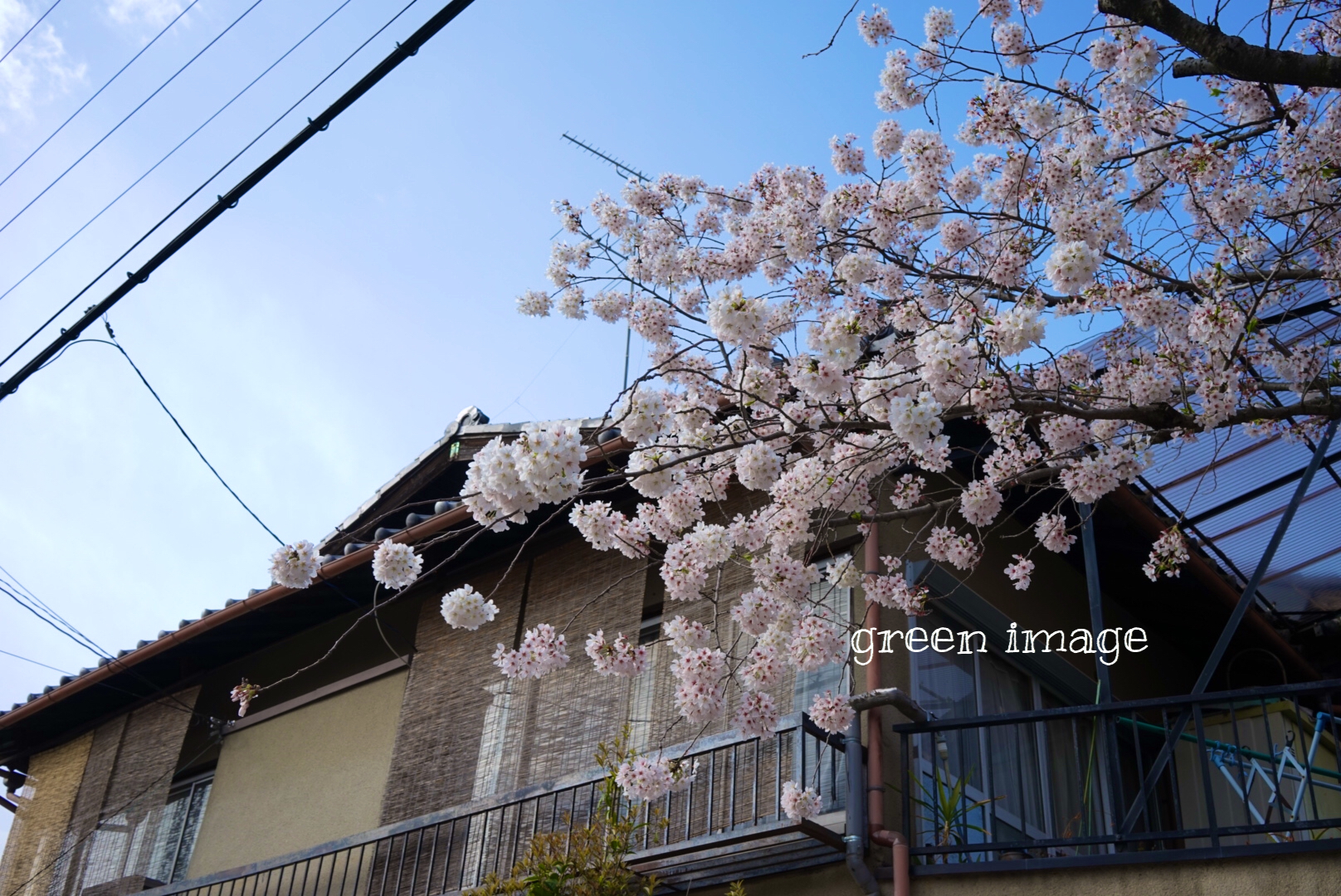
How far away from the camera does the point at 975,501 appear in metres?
4.92

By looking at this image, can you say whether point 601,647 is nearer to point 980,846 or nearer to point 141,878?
point 980,846

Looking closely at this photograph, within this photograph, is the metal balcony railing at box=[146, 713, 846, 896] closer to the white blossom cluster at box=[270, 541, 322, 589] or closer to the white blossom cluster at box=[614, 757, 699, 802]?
the white blossom cluster at box=[614, 757, 699, 802]

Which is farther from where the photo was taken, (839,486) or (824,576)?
(824,576)

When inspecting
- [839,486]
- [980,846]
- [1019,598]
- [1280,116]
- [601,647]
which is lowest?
[980,846]

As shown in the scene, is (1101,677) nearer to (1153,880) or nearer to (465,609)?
(1153,880)

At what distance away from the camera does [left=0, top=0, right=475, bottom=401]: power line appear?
4.53 m

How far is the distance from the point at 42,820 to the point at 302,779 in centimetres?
277

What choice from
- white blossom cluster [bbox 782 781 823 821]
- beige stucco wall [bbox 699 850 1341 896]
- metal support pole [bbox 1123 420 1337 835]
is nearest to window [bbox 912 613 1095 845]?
beige stucco wall [bbox 699 850 1341 896]

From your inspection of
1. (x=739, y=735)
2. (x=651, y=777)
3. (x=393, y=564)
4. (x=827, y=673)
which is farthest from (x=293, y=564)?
(x=827, y=673)

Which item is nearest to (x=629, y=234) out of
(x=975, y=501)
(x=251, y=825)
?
(x=975, y=501)

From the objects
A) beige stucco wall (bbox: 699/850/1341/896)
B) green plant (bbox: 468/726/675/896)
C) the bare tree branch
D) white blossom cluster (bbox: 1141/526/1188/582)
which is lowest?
beige stucco wall (bbox: 699/850/1341/896)

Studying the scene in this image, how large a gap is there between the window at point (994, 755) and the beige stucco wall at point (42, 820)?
6553 mm

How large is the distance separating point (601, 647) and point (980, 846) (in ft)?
5.40

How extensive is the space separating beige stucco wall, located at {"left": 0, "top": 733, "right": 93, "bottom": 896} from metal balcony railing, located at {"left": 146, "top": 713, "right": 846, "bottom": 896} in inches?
108
